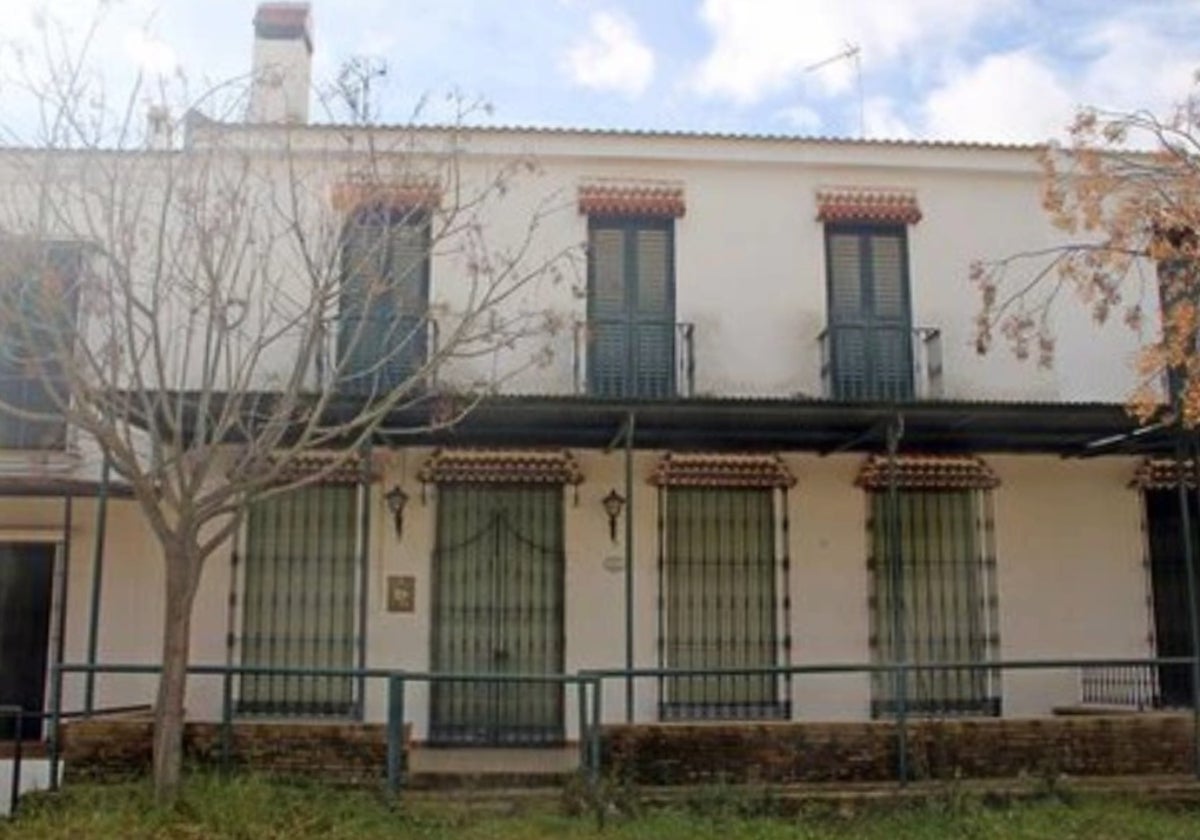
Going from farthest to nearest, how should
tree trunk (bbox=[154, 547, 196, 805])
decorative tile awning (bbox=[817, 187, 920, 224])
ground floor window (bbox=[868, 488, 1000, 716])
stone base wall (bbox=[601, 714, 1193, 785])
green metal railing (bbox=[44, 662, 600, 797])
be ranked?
decorative tile awning (bbox=[817, 187, 920, 224])
ground floor window (bbox=[868, 488, 1000, 716])
stone base wall (bbox=[601, 714, 1193, 785])
green metal railing (bbox=[44, 662, 600, 797])
tree trunk (bbox=[154, 547, 196, 805])

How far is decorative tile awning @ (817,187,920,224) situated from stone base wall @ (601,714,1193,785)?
677 centimetres

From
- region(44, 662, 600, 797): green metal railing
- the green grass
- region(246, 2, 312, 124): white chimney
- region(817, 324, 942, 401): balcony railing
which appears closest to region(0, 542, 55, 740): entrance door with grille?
region(44, 662, 600, 797): green metal railing

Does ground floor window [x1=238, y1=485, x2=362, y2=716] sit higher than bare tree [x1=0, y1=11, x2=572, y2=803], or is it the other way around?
bare tree [x1=0, y1=11, x2=572, y2=803]

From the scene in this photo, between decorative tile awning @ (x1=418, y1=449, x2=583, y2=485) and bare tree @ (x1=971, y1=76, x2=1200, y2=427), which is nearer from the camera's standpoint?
bare tree @ (x1=971, y1=76, x2=1200, y2=427)

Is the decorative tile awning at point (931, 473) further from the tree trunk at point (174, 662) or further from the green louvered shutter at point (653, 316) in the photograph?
the tree trunk at point (174, 662)

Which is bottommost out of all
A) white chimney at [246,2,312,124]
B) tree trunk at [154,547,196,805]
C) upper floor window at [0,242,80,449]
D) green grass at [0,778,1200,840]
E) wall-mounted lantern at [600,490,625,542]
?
green grass at [0,778,1200,840]

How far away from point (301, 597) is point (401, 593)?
3.92 feet

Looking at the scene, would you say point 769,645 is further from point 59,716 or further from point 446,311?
point 59,716

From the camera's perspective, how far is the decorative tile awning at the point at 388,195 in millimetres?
12836

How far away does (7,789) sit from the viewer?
1275 cm

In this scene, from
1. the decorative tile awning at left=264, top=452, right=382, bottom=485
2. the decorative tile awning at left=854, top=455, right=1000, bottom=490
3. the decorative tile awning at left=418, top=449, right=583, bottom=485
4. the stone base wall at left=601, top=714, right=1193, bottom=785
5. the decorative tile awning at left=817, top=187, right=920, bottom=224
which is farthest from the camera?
the decorative tile awning at left=817, top=187, right=920, bottom=224

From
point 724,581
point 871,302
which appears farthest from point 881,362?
point 724,581

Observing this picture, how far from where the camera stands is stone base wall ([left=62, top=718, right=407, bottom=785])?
37.4ft

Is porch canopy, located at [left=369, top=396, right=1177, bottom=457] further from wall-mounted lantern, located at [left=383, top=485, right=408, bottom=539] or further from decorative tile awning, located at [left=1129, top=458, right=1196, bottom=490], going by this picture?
wall-mounted lantern, located at [left=383, top=485, right=408, bottom=539]
